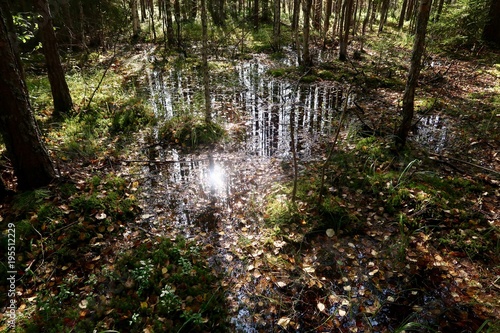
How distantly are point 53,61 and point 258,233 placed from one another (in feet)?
25.0

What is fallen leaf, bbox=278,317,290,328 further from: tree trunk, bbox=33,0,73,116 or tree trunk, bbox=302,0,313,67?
tree trunk, bbox=302,0,313,67

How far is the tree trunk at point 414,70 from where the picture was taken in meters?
5.65

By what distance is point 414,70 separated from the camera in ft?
19.9

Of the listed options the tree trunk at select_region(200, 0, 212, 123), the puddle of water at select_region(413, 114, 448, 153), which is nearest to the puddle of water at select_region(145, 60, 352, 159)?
the tree trunk at select_region(200, 0, 212, 123)

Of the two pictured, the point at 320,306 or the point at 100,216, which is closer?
the point at 320,306

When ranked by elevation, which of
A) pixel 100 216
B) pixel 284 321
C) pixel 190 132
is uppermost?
pixel 190 132

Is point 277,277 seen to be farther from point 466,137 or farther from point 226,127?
point 466,137

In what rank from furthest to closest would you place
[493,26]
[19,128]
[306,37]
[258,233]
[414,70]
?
[493,26] < [306,37] < [414,70] < [258,233] < [19,128]

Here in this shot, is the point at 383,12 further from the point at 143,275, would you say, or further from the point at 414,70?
the point at 143,275

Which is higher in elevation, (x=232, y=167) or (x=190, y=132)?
(x=190, y=132)

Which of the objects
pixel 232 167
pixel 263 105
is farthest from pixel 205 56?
pixel 263 105

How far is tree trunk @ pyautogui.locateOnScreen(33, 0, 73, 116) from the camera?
740 centimetres

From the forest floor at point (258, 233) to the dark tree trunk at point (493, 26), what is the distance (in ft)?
29.4

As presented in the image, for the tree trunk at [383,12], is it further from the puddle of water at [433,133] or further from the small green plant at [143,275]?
the small green plant at [143,275]
